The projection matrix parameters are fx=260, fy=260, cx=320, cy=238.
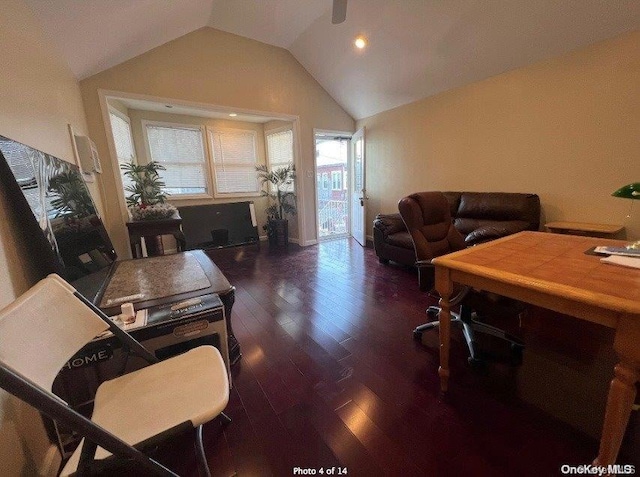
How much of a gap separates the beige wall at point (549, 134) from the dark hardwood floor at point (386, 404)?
1.55 m

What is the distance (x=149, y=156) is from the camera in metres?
4.55

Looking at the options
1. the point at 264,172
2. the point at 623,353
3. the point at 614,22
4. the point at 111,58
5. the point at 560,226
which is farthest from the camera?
the point at 264,172

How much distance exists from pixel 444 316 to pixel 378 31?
11.4 ft

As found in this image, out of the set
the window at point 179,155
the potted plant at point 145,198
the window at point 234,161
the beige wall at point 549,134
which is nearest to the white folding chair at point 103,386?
the potted plant at point 145,198

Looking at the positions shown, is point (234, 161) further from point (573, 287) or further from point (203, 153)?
point (573, 287)

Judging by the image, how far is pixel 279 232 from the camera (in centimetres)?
494

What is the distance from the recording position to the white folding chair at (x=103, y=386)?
0.65 meters

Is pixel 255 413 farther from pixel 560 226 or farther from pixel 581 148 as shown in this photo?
pixel 581 148

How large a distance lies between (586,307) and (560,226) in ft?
7.14

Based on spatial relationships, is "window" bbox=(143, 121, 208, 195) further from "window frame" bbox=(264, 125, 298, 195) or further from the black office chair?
the black office chair

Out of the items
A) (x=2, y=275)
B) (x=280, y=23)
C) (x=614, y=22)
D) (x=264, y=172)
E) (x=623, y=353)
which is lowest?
(x=623, y=353)

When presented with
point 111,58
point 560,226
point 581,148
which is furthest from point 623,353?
point 111,58

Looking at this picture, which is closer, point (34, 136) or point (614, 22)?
point (34, 136)

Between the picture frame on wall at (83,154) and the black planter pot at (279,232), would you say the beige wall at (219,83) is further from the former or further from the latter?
the picture frame on wall at (83,154)
